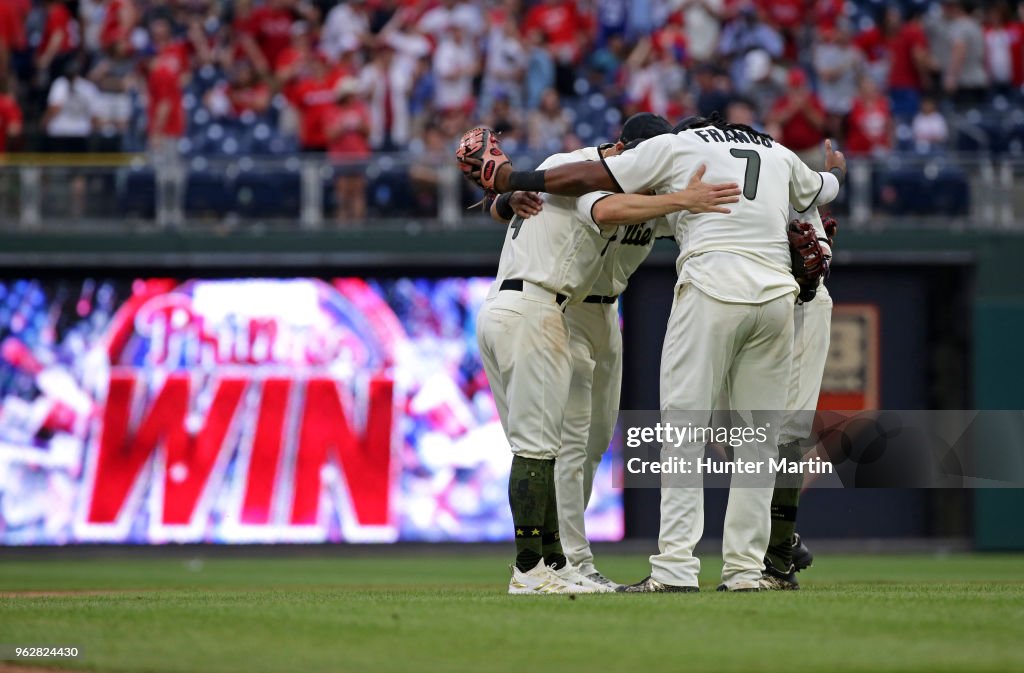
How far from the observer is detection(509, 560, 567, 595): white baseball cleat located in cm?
684

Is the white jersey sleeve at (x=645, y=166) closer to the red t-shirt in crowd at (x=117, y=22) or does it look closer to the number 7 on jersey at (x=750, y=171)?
the number 7 on jersey at (x=750, y=171)

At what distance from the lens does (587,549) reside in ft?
24.7

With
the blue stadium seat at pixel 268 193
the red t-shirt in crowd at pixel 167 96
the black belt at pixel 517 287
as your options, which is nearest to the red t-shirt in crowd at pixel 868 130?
the blue stadium seat at pixel 268 193

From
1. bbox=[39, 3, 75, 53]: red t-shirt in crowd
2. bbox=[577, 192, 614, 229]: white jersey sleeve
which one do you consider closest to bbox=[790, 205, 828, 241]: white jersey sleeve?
bbox=[577, 192, 614, 229]: white jersey sleeve

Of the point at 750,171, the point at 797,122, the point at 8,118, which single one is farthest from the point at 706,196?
the point at 8,118

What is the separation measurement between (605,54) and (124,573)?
289 inches

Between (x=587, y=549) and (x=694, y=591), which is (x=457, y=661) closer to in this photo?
(x=694, y=591)

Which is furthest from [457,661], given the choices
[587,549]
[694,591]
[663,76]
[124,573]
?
[663,76]

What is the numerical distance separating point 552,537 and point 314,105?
8.46 metres

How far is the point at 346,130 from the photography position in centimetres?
1444

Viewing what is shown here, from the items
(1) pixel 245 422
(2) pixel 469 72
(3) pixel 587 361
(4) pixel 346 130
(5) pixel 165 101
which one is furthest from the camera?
(2) pixel 469 72

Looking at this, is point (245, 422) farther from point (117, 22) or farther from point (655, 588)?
point (655, 588)

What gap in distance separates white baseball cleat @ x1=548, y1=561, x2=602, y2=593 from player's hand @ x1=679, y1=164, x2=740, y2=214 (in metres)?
1.76

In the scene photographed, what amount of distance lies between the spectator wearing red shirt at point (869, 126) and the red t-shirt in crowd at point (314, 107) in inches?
196
